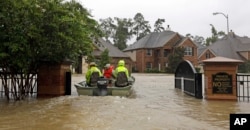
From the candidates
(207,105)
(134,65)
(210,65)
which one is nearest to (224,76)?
(210,65)

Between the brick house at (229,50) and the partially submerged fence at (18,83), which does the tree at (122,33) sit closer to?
the brick house at (229,50)

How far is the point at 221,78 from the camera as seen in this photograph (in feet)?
41.1

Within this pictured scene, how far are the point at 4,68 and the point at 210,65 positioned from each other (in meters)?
8.30

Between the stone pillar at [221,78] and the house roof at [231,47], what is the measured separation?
160ft

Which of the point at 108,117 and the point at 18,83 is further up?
the point at 18,83

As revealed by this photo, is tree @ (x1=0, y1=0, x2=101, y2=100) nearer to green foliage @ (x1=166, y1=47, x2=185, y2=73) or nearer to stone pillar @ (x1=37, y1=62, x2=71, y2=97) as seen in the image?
stone pillar @ (x1=37, y1=62, x2=71, y2=97)

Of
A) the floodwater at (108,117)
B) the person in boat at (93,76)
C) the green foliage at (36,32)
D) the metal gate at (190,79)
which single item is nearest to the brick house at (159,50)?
the metal gate at (190,79)

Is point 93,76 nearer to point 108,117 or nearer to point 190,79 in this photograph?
point 190,79

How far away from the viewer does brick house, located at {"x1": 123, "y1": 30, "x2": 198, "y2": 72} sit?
2208 inches

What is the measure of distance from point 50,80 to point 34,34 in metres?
3.12

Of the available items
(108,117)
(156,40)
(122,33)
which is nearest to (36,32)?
(108,117)

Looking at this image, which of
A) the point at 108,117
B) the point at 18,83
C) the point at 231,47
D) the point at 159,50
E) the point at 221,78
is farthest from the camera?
the point at 231,47

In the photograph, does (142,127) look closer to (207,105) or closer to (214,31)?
(207,105)

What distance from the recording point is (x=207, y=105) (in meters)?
11.1
